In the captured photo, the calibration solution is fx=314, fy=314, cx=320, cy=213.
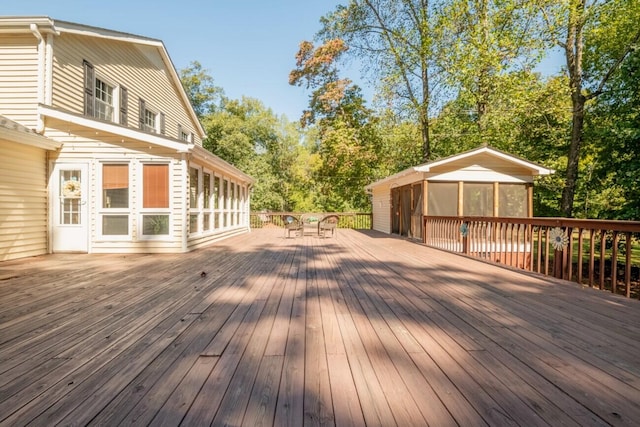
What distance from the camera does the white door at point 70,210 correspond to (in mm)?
7211

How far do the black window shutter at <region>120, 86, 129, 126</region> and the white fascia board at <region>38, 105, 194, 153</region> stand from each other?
106 inches

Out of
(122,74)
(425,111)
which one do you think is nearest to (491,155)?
(425,111)

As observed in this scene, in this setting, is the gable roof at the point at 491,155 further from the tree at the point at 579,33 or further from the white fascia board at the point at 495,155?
the tree at the point at 579,33

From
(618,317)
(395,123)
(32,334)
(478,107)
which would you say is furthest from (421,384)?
(395,123)

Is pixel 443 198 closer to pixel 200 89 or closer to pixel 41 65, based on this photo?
pixel 41 65

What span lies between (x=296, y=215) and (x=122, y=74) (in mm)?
10238

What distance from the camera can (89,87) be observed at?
27.6ft

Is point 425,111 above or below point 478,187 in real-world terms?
above

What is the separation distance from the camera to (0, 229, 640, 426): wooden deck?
1558 millimetres

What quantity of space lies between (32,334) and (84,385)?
48.8 inches

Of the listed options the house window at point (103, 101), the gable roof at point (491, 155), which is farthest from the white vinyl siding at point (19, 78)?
the gable roof at point (491, 155)

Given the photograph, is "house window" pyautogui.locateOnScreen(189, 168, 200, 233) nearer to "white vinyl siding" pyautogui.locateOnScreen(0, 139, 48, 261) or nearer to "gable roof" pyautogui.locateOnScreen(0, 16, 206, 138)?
"white vinyl siding" pyautogui.locateOnScreen(0, 139, 48, 261)

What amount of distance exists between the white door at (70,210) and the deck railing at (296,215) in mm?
10965

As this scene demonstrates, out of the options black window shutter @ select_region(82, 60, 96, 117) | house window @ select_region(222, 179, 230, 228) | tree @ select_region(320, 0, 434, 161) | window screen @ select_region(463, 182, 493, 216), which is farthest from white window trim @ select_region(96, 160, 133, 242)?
tree @ select_region(320, 0, 434, 161)
